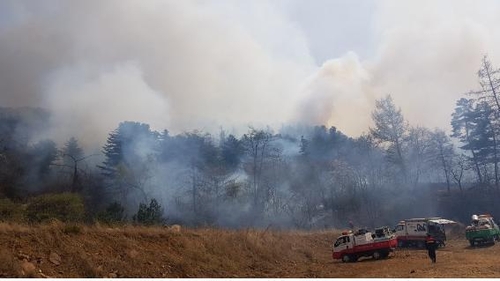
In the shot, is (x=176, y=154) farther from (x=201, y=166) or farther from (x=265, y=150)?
(x=265, y=150)

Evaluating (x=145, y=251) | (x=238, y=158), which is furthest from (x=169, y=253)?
(x=238, y=158)

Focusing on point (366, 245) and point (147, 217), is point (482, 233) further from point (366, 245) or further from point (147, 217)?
point (147, 217)

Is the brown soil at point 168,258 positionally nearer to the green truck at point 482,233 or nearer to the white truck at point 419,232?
the green truck at point 482,233

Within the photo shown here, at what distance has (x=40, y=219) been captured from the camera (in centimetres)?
2139

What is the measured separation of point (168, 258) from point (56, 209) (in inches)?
347

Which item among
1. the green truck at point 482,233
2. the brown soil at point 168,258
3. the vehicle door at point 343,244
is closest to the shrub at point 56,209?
the brown soil at point 168,258

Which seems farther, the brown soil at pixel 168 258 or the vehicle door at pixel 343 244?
the vehicle door at pixel 343 244

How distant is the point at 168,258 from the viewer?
18.2 meters

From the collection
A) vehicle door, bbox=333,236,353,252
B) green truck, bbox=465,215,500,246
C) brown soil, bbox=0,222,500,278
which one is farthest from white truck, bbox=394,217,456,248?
vehicle door, bbox=333,236,353,252

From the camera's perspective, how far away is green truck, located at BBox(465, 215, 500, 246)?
27.1 m

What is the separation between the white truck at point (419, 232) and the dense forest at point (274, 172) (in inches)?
493

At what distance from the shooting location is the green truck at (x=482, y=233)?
27094 millimetres

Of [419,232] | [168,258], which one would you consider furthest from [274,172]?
[168,258]

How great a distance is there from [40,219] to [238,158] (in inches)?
1099
